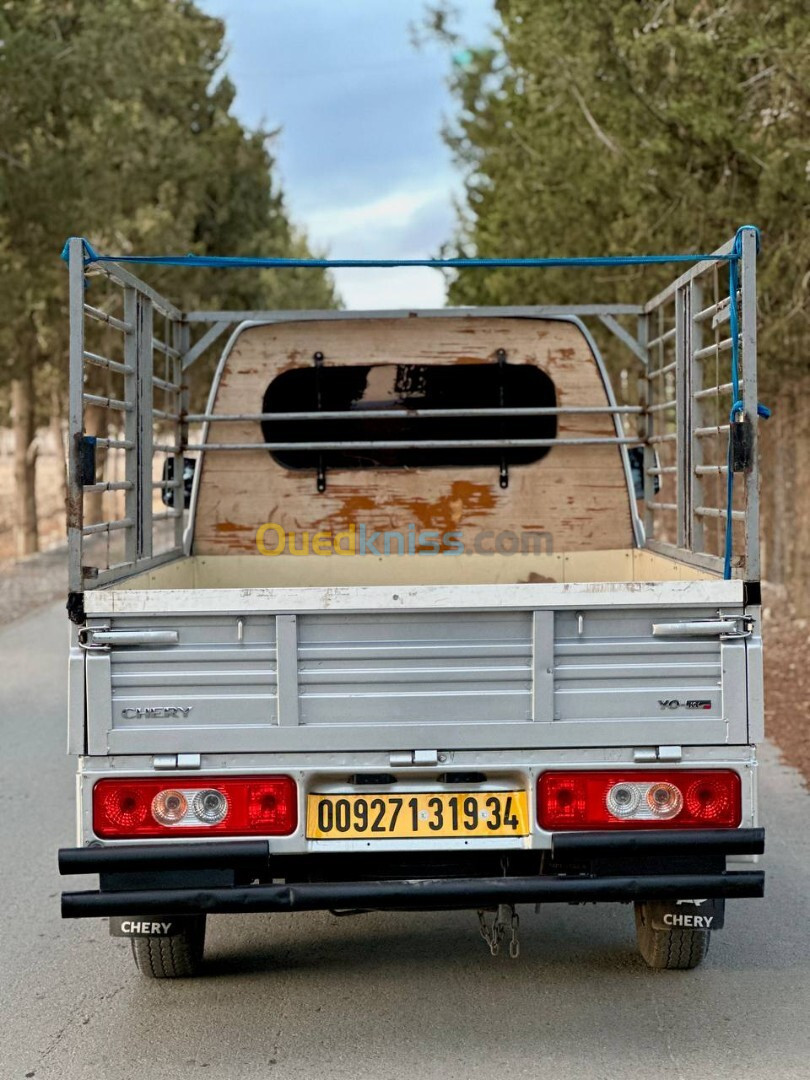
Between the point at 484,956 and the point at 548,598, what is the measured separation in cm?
162

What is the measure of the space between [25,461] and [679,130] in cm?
1775

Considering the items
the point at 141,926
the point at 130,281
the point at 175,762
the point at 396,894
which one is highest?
the point at 130,281

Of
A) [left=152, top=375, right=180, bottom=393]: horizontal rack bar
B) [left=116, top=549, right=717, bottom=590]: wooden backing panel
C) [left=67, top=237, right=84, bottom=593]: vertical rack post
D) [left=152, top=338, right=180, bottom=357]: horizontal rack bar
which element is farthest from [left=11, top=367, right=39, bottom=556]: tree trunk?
[left=67, top=237, right=84, bottom=593]: vertical rack post

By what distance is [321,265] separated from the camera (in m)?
5.67

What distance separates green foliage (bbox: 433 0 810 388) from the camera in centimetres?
1005

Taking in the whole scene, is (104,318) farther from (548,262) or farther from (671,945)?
(671,945)

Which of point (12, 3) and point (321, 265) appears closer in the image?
point (321, 265)

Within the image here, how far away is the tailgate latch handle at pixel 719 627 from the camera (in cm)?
445

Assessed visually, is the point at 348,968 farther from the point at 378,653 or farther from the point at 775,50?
the point at 775,50

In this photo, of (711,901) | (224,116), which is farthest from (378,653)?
(224,116)

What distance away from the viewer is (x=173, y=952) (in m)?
5.12

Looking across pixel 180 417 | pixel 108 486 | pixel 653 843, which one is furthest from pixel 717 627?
pixel 180 417

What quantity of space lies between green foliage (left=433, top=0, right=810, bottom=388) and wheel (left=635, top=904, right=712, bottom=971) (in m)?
5.52

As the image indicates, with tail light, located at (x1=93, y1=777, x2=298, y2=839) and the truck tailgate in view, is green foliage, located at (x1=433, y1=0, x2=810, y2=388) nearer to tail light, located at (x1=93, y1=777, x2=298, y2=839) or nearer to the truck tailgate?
the truck tailgate
